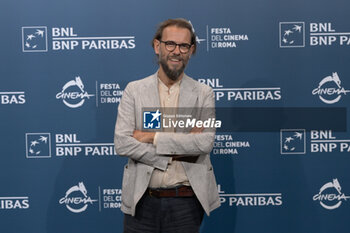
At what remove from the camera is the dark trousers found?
2.88 metres

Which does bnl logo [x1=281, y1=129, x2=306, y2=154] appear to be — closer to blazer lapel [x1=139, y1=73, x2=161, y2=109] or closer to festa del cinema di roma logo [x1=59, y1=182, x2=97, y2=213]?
blazer lapel [x1=139, y1=73, x2=161, y2=109]

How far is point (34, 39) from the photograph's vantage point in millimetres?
4035

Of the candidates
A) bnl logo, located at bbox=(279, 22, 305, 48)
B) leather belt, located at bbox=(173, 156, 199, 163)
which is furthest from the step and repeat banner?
leather belt, located at bbox=(173, 156, 199, 163)

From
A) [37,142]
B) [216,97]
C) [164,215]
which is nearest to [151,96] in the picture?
[164,215]

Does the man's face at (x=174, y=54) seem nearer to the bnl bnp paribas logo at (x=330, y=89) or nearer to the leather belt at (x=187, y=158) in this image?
the leather belt at (x=187, y=158)

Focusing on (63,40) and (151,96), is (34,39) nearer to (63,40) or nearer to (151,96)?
(63,40)

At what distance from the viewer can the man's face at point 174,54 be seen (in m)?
2.95

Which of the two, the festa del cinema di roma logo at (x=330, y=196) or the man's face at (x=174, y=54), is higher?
the man's face at (x=174, y=54)

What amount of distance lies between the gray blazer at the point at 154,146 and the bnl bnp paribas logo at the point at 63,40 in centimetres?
112

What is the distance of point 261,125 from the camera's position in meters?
4.09

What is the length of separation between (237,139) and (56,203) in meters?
1.74

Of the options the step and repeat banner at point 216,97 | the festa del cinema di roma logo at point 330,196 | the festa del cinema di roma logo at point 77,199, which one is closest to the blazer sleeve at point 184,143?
the step and repeat banner at point 216,97
